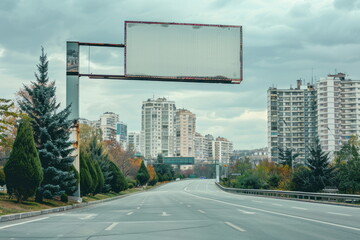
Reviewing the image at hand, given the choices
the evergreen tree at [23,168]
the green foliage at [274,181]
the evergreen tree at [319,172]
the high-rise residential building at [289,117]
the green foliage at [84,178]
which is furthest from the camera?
the high-rise residential building at [289,117]

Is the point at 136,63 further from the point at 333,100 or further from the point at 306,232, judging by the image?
the point at 333,100

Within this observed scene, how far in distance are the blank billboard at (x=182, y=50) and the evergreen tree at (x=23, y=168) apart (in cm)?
877

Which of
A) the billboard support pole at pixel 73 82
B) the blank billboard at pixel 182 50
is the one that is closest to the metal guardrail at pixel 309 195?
the blank billboard at pixel 182 50

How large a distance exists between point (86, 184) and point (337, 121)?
447ft

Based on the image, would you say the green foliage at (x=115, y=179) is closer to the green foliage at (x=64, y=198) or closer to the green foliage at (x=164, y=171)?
the green foliage at (x=64, y=198)

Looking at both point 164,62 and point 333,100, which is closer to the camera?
point 164,62

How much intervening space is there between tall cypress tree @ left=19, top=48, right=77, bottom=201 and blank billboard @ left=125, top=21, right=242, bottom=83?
5240 mm

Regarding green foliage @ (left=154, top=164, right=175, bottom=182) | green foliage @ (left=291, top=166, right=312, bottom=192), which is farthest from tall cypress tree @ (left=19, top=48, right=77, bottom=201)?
green foliage @ (left=154, top=164, right=175, bottom=182)

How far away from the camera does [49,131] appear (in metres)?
31.5

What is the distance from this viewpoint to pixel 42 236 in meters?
12.7

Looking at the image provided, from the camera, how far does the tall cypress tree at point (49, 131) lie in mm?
30547

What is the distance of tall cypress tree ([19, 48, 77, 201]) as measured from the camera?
3055 cm

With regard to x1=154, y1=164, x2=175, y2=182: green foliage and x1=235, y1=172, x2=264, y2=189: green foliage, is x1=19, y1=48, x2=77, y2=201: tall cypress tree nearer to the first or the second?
x1=235, y1=172, x2=264, y2=189: green foliage

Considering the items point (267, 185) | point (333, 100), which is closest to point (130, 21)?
point (267, 185)
